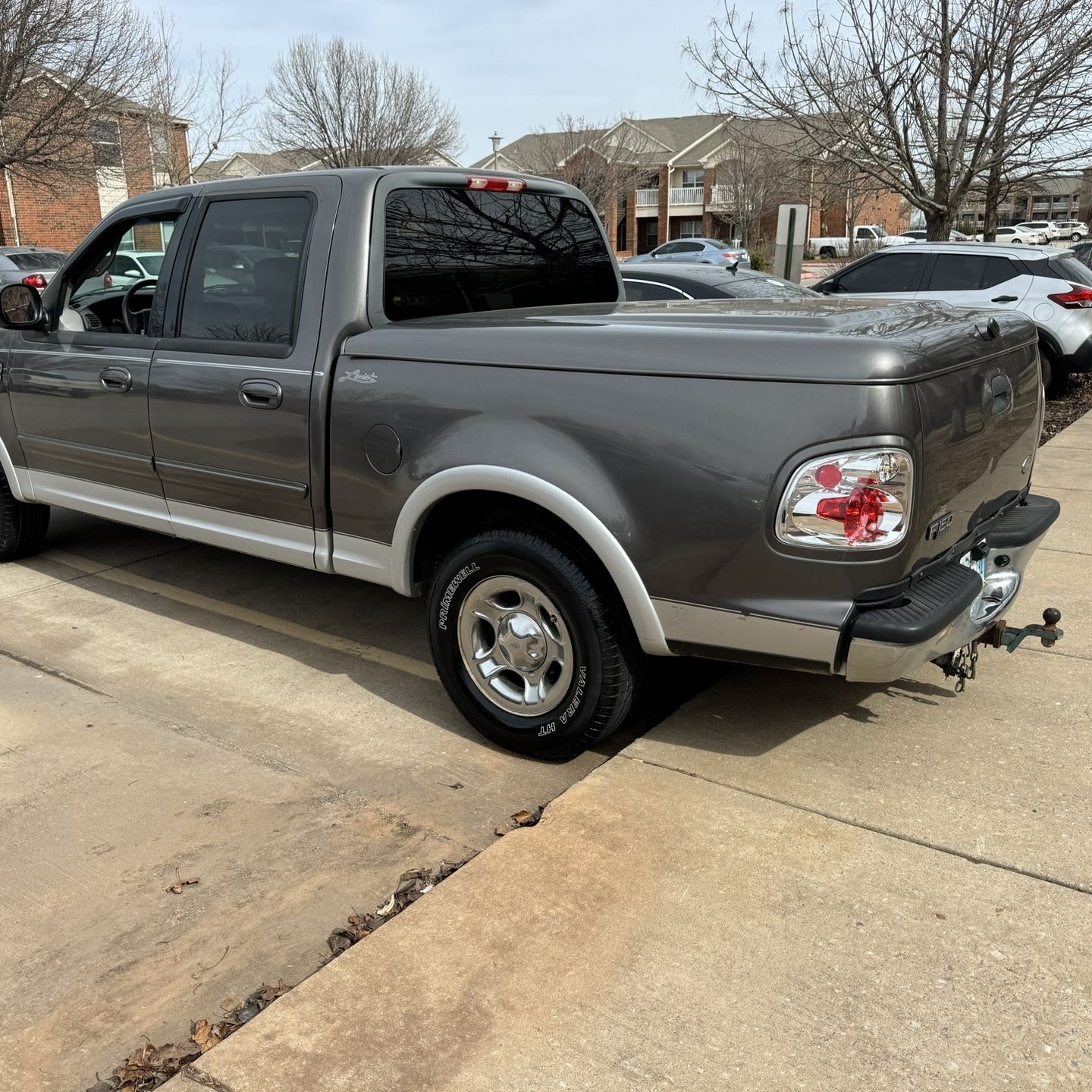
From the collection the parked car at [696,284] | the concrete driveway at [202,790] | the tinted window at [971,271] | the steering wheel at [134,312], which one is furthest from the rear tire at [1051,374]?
the steering wheel at [134,312]

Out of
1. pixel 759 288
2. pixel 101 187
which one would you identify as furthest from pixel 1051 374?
pixel 101 187

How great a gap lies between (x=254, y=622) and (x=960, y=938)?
3573 millimetres

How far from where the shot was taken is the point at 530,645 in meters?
3.57

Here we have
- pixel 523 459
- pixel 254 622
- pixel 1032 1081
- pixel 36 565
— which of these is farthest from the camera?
pixel 36 565

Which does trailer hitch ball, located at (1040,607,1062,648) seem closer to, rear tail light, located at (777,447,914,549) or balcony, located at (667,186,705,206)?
rear tail light, located at (777,447,914,549)

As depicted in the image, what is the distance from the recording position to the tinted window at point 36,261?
18.3m

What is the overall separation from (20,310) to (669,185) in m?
60.6

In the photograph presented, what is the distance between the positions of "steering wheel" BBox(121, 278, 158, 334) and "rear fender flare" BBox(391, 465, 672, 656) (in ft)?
6.80

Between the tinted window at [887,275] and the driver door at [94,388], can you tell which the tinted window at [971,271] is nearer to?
the tinted window at [887,275]

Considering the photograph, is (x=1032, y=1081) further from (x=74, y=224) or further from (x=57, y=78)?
(x=74, y=224)

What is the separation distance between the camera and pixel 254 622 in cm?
517

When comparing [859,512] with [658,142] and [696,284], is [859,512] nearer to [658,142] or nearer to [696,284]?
[696,284]

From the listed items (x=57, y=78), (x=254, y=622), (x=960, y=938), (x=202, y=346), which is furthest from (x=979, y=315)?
(x=57, y=78)

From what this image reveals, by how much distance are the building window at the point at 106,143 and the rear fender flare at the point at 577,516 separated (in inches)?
882
